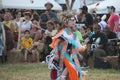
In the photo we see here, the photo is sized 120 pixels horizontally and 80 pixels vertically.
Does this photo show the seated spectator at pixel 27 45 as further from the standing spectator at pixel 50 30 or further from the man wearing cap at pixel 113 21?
the man wearing cap at pixel 113 21

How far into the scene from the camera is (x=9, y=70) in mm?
13531

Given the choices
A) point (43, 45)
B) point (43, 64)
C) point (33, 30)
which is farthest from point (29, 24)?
point (43, 64)

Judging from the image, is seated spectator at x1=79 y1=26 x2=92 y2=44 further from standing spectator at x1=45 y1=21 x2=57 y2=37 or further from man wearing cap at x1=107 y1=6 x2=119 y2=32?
standing spectator at x1=45 y1=21 x2=57 y2=37

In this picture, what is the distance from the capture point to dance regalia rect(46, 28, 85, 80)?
9023 mm

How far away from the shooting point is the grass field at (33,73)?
1204 cm

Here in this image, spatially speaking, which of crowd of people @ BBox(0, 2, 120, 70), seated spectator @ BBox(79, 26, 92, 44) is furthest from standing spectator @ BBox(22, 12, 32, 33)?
seated spectator @ BBox(79, 26, 92, 44)

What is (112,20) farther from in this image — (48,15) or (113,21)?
(48,15)

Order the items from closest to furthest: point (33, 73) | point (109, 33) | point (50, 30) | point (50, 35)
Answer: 1. point (33, 73)
2. point (109, 33)
3. point (50, 35)
4. point (50, 30)

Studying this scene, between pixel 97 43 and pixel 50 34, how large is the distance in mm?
2061

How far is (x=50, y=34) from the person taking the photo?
52.3ft

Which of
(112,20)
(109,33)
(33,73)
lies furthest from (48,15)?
(33,73)

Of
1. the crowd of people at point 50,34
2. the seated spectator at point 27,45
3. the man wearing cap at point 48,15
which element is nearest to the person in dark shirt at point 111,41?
the crowd of people at point 50,34

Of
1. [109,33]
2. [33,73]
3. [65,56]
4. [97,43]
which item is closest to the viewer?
[65,56]

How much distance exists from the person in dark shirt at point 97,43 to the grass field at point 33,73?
2.94 ft
